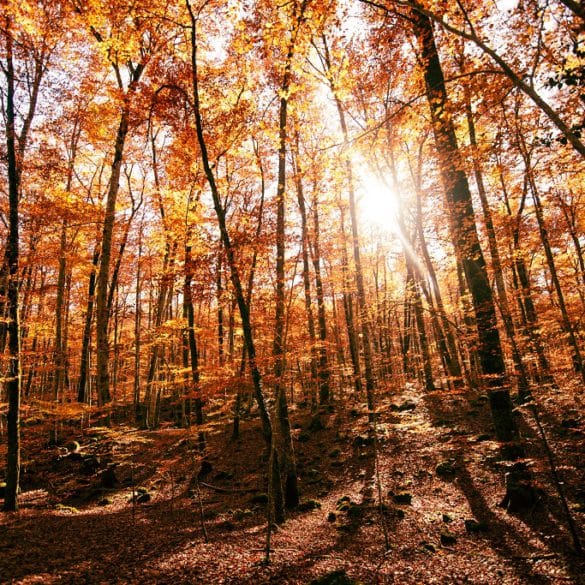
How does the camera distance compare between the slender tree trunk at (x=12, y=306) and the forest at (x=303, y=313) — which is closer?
the forest at (x=303, y=313)

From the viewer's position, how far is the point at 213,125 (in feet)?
34.0

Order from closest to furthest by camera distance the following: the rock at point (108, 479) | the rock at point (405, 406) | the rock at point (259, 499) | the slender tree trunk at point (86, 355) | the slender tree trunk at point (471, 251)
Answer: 1. the slender tree trunk at point (471, 251)
2. the rock at point (259, 499)
3. the rock at point (108, 479)
4. the rock at point (405, 406)
5. the slender tree trunk at point (86, 355)

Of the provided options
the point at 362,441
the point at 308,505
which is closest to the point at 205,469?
the point at 308,505

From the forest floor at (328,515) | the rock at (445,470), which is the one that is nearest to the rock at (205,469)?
the forest floor at (328,515)

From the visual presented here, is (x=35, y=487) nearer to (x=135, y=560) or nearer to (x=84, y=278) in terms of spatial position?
(x=135, y=560)

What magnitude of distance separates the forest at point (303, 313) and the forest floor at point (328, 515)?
0.07m

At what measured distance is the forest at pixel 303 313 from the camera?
571 centimetres

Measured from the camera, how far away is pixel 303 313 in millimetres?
10812

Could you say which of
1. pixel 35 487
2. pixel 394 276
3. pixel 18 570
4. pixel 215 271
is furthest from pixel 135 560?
pixel 394 276

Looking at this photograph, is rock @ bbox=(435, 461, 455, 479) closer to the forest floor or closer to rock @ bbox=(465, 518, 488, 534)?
the forest floor

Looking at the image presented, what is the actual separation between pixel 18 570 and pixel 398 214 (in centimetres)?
1591

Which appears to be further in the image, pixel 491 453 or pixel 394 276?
pixel 394 276

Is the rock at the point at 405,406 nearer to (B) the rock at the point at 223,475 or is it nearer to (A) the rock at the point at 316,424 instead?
(A) the rock at the point at 316,424

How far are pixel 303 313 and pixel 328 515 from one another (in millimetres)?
5433
